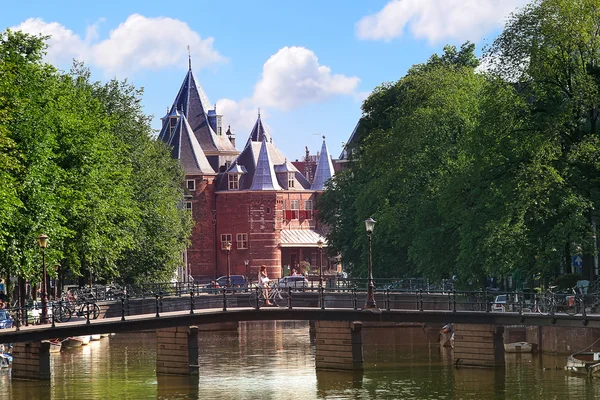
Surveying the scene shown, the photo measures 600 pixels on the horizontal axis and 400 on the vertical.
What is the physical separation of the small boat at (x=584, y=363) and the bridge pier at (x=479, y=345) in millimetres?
2941

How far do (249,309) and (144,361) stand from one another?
37.8ft

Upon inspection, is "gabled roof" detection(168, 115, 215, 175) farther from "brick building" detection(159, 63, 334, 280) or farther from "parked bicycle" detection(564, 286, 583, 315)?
"parked bicycle" detection(564, 286, 583, 315)

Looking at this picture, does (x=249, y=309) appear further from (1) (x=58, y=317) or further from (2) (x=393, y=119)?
(2) (x=393, y=119)

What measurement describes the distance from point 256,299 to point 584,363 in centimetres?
1273

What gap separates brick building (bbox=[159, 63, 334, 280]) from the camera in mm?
146250

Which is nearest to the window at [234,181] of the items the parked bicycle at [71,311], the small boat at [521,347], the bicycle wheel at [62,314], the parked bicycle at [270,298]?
the small boat at [521,347]

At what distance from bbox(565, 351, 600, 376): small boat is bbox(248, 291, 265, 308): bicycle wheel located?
12.1 meters

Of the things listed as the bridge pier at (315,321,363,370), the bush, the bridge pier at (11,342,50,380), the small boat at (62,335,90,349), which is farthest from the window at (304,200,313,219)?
the bridge pier at (11,342,50,380)

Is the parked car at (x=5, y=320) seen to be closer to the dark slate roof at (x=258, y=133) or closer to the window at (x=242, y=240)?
the window at (x=242, y=240)

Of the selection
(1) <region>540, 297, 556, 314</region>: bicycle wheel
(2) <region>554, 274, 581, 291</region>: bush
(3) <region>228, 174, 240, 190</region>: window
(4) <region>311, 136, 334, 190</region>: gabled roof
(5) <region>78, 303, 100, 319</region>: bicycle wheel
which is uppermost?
(4) <region>311, 136, 334, 190</region>: gabled roof

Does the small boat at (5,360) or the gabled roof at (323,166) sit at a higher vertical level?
the gabled roof at (323,166)

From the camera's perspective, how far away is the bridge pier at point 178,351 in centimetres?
5806

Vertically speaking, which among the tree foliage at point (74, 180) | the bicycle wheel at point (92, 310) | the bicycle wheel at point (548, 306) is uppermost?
the tree foliage at point (74, 180)

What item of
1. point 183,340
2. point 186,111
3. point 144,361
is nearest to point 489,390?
point 183,340
